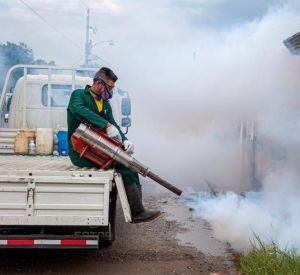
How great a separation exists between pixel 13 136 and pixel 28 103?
939 mm

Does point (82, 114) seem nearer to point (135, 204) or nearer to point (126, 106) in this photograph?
point (135, 204)

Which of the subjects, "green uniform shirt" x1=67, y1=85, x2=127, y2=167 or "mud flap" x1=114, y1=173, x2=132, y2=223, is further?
"green uniform shirt" x1=67, y1=85, x2=127, y2=167

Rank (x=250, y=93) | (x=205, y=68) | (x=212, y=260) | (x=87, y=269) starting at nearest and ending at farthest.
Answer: (x=87, y=269) < (x=212, y=260) < (x=250, y=93) < (x=205, y=68)

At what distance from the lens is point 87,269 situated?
19.1 feet

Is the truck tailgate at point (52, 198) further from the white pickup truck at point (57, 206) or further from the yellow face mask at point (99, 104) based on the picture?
the yellow face mask at point (99, 104)

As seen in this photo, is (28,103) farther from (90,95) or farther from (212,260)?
(212,260)

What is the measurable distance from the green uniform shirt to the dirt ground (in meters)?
1.25

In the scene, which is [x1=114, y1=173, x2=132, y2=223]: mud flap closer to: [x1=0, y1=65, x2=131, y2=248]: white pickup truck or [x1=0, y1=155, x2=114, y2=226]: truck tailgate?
[x1=0, y1=65, x2=131, y2=248]: white pickup truck

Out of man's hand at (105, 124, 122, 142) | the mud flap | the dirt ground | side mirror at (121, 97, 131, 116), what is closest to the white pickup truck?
the mud flap

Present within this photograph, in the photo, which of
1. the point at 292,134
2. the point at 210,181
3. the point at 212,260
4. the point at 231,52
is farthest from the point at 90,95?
the point at 210,181

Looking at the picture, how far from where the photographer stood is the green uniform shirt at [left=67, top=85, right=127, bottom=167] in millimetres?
5590

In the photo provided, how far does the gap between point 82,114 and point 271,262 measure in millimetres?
2538

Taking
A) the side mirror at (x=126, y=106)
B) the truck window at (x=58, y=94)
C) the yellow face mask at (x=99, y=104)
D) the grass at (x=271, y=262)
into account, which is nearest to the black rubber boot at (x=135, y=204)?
the yellow face mask at (x=99, y=104)

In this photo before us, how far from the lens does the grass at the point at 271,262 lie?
15.8 feet
